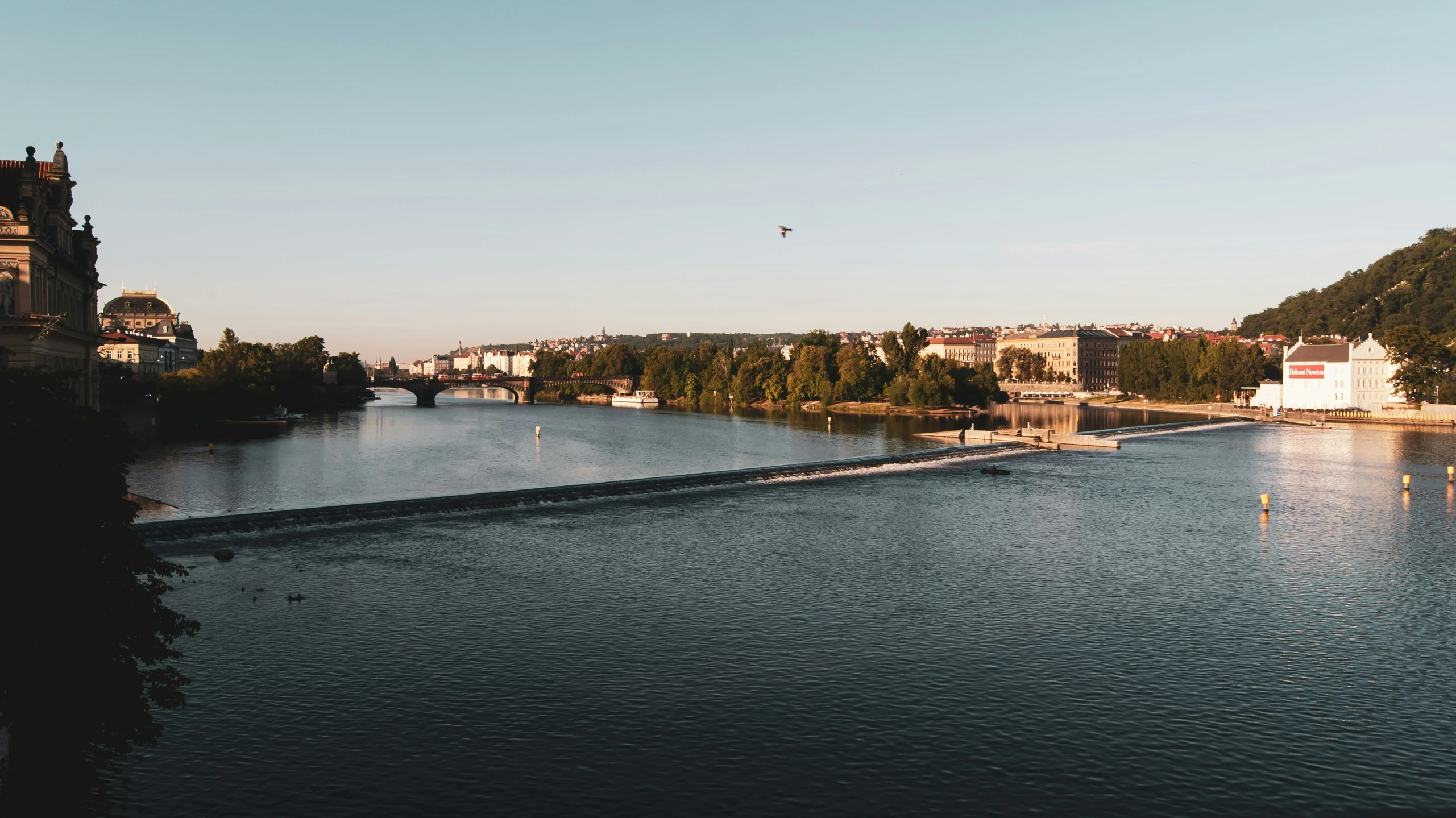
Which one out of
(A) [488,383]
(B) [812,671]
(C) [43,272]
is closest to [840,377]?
(A) [488,383]

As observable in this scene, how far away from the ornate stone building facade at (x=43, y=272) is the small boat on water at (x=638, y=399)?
12336cm

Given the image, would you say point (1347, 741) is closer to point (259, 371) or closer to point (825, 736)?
point (825, 736)

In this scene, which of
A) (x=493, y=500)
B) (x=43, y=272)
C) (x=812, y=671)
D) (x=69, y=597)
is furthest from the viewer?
(x=493, y=500)

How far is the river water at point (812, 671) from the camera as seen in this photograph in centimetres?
1694

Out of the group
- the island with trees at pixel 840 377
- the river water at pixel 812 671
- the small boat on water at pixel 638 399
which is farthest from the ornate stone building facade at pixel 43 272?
the small boat on water at pixel 638 399

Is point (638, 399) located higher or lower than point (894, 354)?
lower

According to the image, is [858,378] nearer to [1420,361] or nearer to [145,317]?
[1420,361]

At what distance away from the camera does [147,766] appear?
17.2 metres

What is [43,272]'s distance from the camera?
141 ft

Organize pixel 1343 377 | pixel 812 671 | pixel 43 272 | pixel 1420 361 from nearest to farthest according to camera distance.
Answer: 1. pixel 812 671
2. pixel 43 272
3. pixel 1420 361
4. pixel 1343 377

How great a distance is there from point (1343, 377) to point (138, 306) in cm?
20431

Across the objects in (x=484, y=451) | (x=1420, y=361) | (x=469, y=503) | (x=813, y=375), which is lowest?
(x=469, y=503)

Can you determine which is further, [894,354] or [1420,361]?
[894,354]

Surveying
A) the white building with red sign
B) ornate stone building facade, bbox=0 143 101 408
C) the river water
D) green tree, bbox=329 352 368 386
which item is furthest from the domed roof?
the white building with red sign
